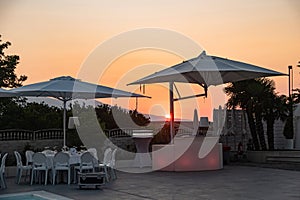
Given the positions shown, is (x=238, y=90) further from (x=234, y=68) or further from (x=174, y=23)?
(x=234, y=68)

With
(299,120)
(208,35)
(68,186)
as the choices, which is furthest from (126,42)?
(299,120)

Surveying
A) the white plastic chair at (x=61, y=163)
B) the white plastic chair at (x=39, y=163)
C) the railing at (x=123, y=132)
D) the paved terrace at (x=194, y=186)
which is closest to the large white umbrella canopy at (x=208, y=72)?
the paved terrace at (x=194, y=186)

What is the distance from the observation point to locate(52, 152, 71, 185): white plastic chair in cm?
1153

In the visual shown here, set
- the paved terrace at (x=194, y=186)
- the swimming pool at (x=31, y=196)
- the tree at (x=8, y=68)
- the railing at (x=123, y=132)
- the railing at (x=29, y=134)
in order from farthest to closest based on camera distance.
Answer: the tree at (x=8, y=68) < the railing at (x=123, y=132) < the railing at (x=29, y=134) < the paved terrace at (x=194, y=186) < the swimming pool at (x=31, y=196)

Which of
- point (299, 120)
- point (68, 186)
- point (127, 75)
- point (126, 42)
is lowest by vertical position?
point (68, 186)

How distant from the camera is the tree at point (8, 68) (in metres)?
21.6

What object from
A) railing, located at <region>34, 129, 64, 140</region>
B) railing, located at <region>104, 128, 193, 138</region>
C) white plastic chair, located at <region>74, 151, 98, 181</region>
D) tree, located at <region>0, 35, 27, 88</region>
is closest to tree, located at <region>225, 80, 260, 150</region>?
railing, located at <region>104, 128, 193, 138</region>

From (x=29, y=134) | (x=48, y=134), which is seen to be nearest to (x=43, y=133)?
(x=48, y=134)

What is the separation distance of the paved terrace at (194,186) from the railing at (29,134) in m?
4.02

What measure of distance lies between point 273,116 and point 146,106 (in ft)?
17.2

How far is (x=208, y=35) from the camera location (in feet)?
55.3

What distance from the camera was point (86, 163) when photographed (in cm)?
1171

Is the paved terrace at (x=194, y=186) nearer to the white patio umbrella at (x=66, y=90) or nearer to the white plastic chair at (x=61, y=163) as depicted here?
the white plastic chair at (x=61, y=163)

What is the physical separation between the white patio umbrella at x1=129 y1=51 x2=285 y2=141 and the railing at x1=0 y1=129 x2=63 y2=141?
4353 millimetres
